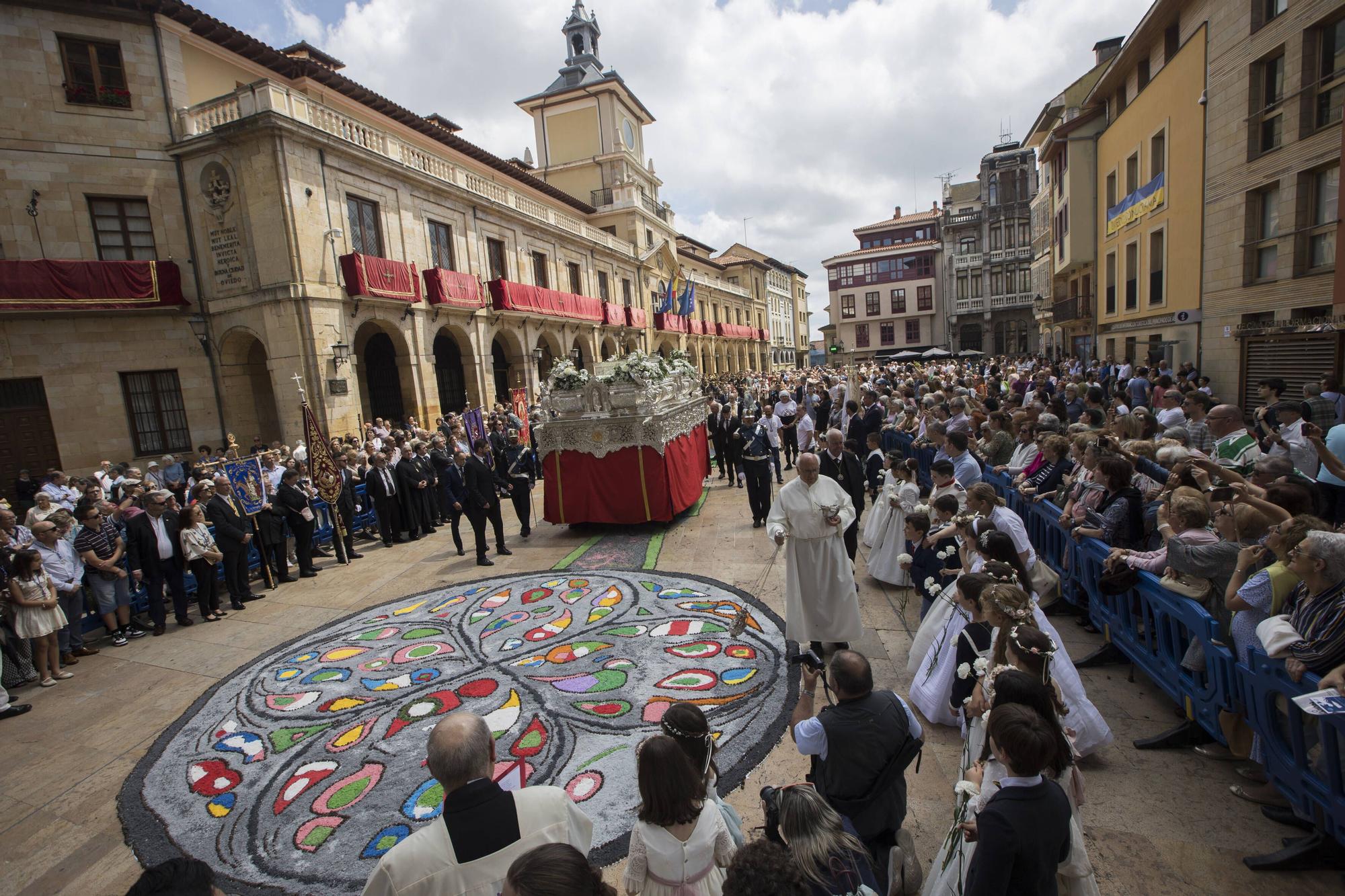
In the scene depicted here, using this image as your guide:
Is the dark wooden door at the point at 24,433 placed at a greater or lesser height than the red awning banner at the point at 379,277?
lesser

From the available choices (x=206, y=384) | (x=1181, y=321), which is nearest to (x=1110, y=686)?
(x=1181, y=321)

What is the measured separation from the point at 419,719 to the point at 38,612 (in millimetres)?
4579

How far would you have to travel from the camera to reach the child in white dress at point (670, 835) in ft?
7.14

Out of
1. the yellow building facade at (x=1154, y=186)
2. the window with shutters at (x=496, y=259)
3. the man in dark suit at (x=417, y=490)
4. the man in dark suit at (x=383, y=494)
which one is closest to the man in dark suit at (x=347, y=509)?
the man in dark suit at (x=383, y=494)

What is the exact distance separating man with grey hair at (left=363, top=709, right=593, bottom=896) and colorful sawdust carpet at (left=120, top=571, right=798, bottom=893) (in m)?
1.48

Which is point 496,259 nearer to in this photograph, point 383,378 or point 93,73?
point 383,378

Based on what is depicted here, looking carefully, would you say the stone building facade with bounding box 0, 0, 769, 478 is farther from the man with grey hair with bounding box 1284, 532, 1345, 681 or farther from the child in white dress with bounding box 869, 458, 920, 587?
the man with grey hair with bounding box 1284, 532, 1345, 681

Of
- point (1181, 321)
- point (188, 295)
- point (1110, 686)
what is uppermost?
point (188, 295)

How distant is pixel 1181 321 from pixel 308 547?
19.8 meters

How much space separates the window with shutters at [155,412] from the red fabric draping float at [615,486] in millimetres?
12316

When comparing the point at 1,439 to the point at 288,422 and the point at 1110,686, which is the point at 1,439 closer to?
the point at 288,422

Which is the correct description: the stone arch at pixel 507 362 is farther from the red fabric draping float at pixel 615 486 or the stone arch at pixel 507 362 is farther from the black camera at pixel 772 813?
the black camera at pixel 772 813

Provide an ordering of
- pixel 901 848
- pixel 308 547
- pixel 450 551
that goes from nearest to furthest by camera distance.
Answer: pixel 901 848 → pixel 308 547 → pixel 450 551

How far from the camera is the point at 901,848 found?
2.87 meters
